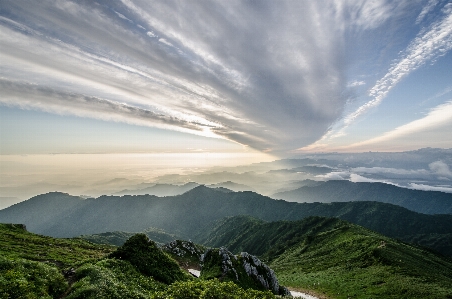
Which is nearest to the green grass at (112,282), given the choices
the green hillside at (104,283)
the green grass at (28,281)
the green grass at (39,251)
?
the green hillside at (104,283)

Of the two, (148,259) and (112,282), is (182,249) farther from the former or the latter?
(112,282)

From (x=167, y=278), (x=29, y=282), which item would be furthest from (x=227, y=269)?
(x=29, y=282)

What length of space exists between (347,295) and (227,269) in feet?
116

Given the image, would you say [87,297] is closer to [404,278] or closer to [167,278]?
[167,278]

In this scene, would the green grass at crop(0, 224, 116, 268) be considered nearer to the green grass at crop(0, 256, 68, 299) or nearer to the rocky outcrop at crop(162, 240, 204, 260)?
the green grass at crop(0, 256, 68, 299)

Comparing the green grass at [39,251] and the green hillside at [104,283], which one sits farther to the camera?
the green grass at [39,251]

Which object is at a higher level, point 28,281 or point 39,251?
point 28,281

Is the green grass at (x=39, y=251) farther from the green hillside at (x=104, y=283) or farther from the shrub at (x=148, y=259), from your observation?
the green hillside at (x=104, y=283)

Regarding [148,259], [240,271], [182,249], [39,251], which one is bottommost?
[182,249]

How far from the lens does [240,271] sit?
159 ft

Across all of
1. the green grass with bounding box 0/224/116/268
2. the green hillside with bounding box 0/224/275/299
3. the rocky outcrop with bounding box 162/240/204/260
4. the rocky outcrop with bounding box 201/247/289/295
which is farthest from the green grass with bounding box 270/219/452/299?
the green grass with bounding box 0/224/116/268

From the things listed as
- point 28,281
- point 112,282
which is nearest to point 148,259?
point 112,282

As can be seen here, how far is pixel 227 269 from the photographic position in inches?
1845

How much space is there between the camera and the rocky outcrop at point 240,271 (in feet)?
150
